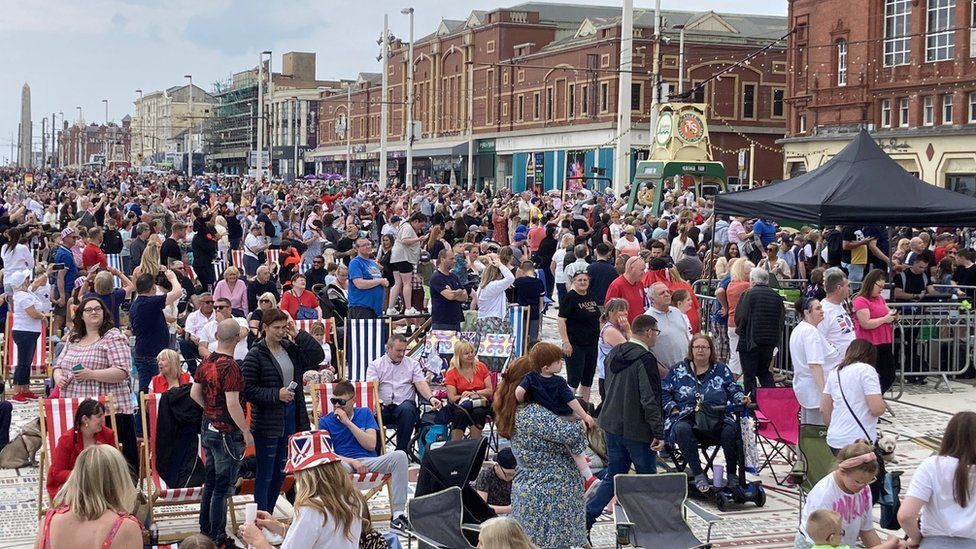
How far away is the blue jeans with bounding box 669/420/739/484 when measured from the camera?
376 inches

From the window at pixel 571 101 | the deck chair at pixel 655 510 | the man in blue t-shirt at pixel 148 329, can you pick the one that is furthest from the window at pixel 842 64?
the deck chair at pixel 655 510

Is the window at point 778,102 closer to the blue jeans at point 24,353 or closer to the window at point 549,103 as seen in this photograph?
the window at point 549,103

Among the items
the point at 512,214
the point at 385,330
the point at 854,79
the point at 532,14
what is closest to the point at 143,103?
the point at 532,14

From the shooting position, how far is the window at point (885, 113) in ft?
154

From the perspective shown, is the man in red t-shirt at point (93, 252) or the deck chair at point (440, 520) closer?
the deck chair at point (440, 520)

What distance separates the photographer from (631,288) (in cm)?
1266

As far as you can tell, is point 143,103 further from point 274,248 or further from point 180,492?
point 180,492

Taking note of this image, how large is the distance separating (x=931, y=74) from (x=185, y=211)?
2819 cm

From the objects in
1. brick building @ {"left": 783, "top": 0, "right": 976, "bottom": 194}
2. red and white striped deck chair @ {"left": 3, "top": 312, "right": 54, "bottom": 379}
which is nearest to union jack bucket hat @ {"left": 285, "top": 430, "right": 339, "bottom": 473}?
red and white striped deck chair @ {"left": 3, "top": 312, "right": 54, "bottom": 379}

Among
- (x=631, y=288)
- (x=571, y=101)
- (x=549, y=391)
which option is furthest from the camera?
(x=571, y=101)

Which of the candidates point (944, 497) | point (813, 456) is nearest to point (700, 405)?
point (813, 456)

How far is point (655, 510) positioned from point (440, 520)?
144 centimetres

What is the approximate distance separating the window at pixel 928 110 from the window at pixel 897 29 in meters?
2.15

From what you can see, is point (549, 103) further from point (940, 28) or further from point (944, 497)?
point (944, 497)
